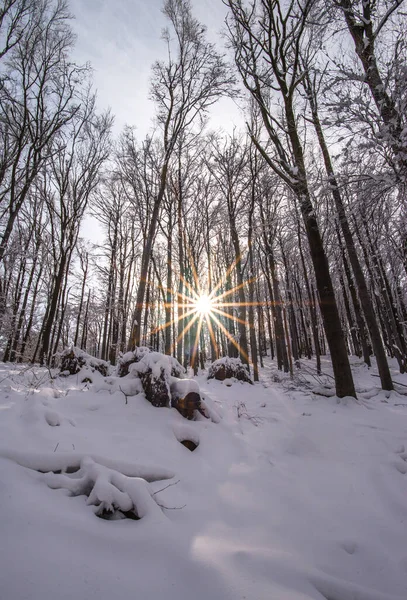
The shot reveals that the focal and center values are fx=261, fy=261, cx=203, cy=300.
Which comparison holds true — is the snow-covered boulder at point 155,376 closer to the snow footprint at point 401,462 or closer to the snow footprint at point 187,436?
the snow footprint at point 187,436

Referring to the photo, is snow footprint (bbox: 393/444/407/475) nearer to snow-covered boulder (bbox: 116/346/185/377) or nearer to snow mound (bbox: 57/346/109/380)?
snow-covered boulder (bbox: 116/346/185/377)

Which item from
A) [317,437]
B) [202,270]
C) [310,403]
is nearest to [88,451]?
[317,437]

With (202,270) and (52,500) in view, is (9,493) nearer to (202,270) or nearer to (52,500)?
(52,500)

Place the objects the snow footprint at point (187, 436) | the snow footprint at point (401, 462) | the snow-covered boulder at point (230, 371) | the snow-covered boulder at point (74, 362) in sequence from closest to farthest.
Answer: the snow footprint at point (401, 462), the snow footprint at point (187, 436), the snow-covered boulder at point (74, 362), the snow-covered boulder at point (230, 371)

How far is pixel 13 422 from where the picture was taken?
261cm

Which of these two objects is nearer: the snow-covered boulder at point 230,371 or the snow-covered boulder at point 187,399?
the snow-covered boulder at point 187,399

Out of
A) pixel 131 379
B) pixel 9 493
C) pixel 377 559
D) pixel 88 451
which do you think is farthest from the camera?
pixel 131 379

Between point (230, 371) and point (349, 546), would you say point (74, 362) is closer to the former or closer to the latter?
point (230, 371)

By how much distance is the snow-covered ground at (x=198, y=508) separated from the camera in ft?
4.73

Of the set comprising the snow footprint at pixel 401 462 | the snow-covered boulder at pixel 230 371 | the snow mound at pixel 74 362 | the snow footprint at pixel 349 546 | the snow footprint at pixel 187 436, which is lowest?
the snow footprint at pixel 349 546

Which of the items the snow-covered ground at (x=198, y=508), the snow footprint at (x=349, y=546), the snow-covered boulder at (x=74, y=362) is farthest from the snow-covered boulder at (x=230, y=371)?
the snow footprint at (x=349, y=546)

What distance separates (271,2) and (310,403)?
9.00m

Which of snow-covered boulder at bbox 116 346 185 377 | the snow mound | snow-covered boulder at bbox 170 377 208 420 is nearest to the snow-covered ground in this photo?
snow-covered boulder at bbox 170 377 208 420

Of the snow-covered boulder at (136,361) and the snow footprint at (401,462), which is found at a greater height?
the snow-covered boulder at (136,361)
